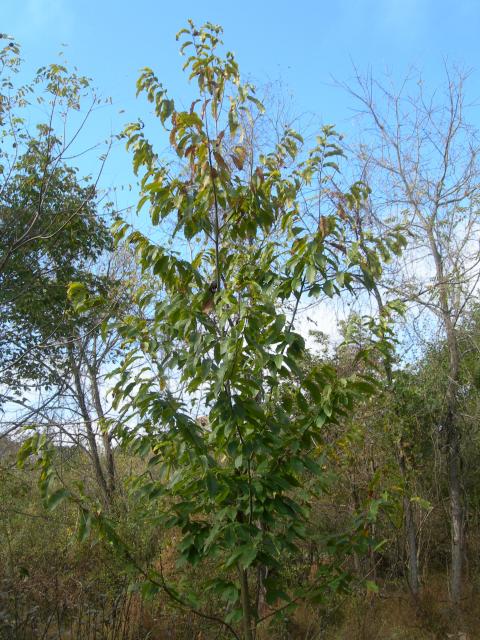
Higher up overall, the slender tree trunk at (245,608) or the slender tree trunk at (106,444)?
the slender tree trunk at (106,444)

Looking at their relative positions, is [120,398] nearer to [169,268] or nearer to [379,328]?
[169,268]

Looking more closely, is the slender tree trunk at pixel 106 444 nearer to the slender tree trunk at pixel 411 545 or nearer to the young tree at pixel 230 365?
the slender tree trunk at pixel 411 545

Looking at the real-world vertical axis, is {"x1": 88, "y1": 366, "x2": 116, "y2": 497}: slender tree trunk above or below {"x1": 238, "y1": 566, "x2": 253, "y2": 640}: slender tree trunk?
above

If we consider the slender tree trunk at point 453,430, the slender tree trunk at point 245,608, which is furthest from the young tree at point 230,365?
the slender tree trunk at point 453,430

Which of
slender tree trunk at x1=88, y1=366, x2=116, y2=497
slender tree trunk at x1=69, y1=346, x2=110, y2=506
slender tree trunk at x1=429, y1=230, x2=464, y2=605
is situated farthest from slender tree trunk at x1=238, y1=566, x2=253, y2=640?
slender tree trunk at x1=69, y1=346, x2=110, y2=506

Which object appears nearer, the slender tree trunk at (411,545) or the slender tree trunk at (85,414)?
the slender tree trunk at (411,545)

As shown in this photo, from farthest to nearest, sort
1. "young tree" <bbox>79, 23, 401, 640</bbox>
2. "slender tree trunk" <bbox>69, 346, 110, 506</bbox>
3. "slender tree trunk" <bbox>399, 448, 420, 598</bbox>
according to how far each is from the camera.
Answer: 1. "slender tree trunk" <bbox>69, 346, 110, 506</bbox>
2. "slender tree trunk" <bbox>399, 448, 420, 598</bbox>
3. "young tree" <bbox>79, 23, 401, 640</bbox>

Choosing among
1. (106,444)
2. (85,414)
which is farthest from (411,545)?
(85,414)

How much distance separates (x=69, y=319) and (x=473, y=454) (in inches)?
254

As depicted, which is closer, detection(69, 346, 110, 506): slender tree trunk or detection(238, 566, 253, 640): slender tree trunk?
detection(238, 566, 253, 640): slender tree trunk

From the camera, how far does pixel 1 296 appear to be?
7570 mm

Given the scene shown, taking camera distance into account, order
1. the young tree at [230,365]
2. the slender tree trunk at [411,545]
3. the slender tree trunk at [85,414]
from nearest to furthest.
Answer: the young tree at [230,365]
the slender tree trunk at [411,545]
the slender tree trunk at [85,414]

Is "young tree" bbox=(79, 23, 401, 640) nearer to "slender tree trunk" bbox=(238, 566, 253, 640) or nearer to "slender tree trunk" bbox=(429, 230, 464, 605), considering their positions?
"slender tree trunk" bbox=(238, 566, 253, 640)

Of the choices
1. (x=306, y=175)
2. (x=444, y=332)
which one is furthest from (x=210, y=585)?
(x=444, y=332)
